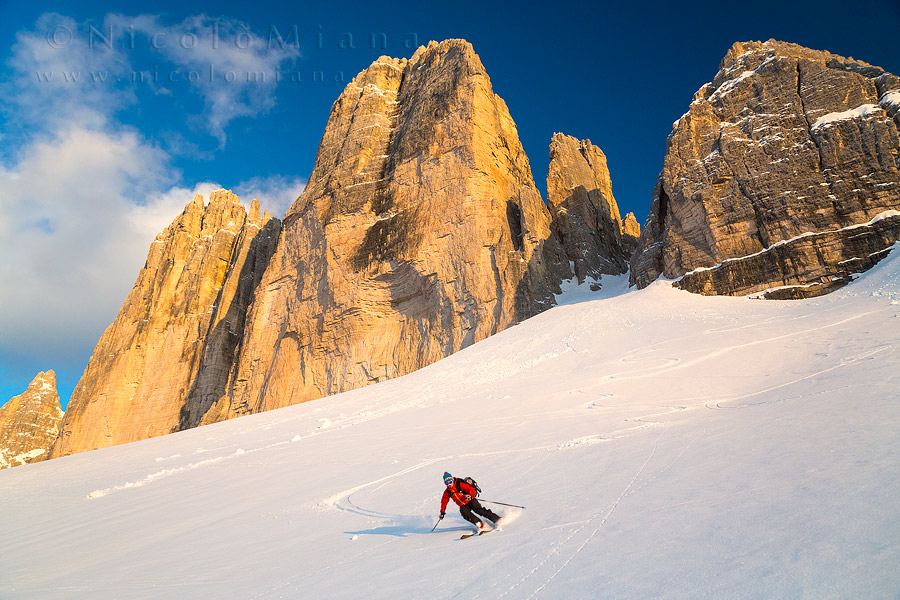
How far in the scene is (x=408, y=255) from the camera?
117ft

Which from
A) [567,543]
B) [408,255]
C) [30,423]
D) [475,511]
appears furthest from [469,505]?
[30,423]

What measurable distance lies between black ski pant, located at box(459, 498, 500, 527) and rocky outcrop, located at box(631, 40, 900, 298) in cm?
2452

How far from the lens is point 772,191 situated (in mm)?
26016

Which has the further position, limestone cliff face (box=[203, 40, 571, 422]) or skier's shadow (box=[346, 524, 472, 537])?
limestone cliff face (box=[203, 40, 571, 422])

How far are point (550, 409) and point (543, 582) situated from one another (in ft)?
31.4

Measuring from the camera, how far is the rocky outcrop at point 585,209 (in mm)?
40781

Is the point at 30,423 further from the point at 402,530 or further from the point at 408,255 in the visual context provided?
the point at 402,530

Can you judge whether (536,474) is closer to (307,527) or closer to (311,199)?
(307,527)

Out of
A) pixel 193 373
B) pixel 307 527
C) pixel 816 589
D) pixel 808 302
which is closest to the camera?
pixel 816 589

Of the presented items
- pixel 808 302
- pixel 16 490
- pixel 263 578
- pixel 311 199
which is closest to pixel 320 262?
pixel 311 199

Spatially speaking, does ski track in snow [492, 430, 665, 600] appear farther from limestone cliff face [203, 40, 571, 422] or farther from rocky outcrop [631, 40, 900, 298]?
limestone cliff face [203, 40, 571, 422]

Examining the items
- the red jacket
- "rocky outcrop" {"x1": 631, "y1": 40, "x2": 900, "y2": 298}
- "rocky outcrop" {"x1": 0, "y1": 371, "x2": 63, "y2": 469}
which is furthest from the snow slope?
"rocky outcrop" {"x1": 0, "y1": 371, "x2": 63, "y2": 469}

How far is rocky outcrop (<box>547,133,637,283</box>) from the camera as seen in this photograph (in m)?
40.8

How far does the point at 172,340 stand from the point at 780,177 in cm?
5715
